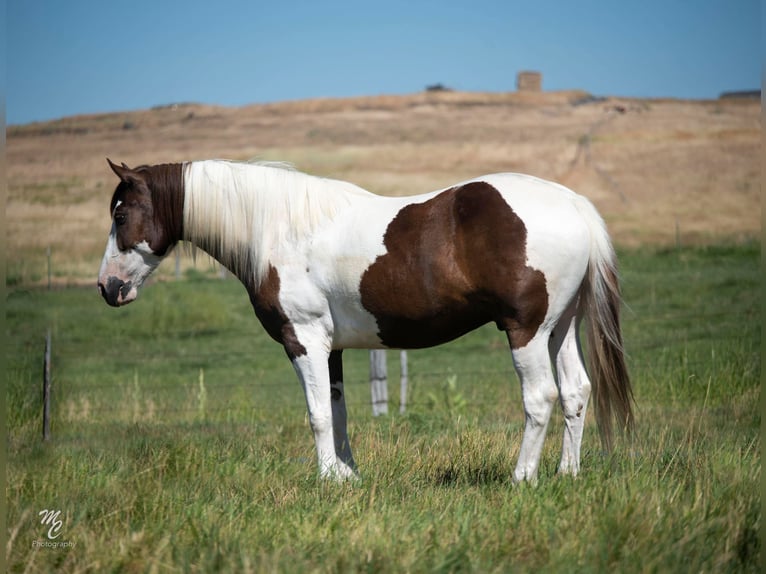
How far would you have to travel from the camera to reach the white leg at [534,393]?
538cm

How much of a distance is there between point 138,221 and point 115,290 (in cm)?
53

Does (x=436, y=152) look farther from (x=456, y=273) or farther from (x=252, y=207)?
(x=456, y=273)

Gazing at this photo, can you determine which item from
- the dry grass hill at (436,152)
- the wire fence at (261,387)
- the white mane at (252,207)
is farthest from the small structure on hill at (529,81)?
the white mane at (252,207)

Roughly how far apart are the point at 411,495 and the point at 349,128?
54.7 m

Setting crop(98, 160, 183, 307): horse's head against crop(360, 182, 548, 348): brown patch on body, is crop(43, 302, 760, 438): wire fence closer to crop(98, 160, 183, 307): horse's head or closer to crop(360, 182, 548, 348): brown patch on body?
crop(98, 160, 183, 307): horse's head

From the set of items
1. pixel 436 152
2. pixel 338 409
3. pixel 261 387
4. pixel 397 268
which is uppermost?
pixel 436 152

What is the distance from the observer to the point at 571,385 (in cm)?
568

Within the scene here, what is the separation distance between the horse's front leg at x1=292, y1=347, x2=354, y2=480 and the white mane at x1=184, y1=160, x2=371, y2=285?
0.65 metres

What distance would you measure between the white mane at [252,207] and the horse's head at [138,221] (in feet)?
0.35

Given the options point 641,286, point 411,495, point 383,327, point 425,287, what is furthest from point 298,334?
point 641,286

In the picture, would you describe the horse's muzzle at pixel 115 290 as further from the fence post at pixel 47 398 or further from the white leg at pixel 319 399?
the fence post at pixel 47 398

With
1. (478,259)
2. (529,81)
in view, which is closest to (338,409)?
(478,259)

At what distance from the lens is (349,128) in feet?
192

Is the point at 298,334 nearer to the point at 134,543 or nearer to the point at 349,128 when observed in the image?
the point at 134,543
